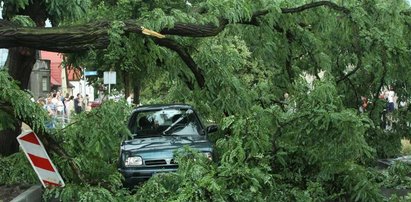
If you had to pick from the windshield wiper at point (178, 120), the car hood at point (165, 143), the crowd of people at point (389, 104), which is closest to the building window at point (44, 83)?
the windshield wiper at point (178, 120)

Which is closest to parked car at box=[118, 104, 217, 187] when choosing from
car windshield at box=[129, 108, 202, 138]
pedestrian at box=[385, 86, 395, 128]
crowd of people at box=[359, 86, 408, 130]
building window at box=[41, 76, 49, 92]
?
car windshield at box=[129, 108, 202, 138]

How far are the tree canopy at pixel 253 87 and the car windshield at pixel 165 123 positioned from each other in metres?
0.38

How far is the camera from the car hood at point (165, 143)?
9.45 meters

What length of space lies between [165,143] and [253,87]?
182cm

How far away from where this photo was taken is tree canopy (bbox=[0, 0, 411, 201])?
6.75 meters

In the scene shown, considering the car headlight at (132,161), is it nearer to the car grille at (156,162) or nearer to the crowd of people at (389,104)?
the car grille at (156,162)

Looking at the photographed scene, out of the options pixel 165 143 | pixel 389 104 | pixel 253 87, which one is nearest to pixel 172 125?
pixel 165 143

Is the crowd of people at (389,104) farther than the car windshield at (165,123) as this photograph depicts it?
Yes

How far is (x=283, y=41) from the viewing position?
951 cm

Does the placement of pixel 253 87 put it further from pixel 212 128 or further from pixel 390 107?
pixel 390 107

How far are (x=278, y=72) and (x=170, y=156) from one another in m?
2.52

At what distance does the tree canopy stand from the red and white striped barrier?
149 mm

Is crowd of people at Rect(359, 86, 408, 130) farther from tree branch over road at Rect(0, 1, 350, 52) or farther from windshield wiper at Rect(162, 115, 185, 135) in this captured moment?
tree branch over road at Rect(0, 1, 350, 52)

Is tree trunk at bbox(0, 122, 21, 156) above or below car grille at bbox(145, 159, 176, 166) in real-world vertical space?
above
